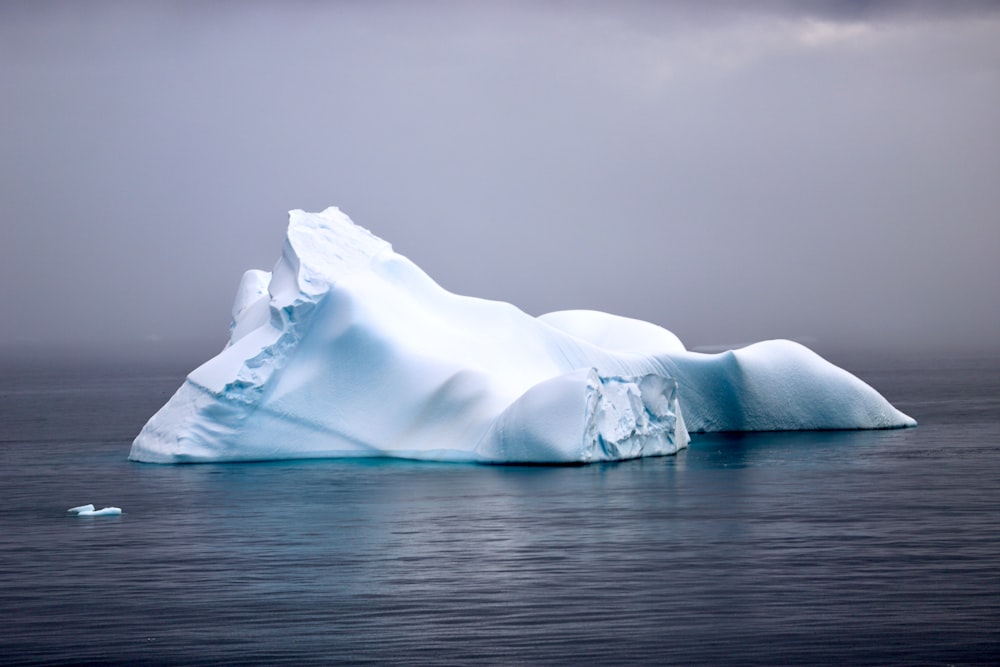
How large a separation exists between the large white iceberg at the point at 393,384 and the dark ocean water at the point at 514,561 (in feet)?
2.37

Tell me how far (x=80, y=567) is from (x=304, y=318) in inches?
457

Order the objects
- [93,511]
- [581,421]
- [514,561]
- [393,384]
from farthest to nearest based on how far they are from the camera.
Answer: [393,384] < [581,421] < [93,511] < [514,561]

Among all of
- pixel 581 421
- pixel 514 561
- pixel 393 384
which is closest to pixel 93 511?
pixel 393 384

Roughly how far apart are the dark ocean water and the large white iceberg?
724 mm

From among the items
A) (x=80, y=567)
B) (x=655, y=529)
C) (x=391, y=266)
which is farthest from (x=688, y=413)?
(x=80, y=567)

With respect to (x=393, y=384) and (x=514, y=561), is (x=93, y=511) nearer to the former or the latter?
(x=393, y=384)

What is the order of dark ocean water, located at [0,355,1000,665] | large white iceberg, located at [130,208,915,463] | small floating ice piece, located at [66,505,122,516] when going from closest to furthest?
dark ocean water, located at [0,355,1000,665] < small floating ice piece, located at [66,505,122,516] < large white iceberg, located at [130,208,915,463]

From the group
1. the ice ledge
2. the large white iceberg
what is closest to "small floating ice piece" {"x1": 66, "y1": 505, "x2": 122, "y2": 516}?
the large white iceberg

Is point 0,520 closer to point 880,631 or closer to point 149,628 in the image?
point 149,628

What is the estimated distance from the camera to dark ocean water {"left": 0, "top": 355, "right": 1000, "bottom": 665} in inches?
495

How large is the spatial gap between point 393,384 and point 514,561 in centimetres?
1113

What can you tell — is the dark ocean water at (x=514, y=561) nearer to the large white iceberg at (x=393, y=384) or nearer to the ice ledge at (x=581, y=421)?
the ice ledge at (x=581, y=421)

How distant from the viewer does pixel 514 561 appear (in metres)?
16.5

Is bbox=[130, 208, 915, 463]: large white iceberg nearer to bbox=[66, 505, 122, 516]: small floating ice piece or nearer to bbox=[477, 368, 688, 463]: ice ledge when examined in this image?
bbox=[477, 368, 688, 463]: ice ledge
